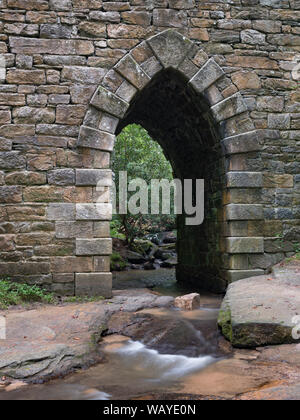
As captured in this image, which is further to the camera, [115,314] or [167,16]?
[167,16]

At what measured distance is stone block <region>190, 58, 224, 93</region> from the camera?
6.25 metres

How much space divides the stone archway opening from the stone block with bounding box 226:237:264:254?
587 millimetres

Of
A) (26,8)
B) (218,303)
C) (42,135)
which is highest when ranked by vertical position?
(26,8)

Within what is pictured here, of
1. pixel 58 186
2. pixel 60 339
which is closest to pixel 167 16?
pixel 58 186

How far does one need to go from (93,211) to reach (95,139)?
112 centimetres

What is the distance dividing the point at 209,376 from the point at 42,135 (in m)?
4.27

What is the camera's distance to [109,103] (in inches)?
235

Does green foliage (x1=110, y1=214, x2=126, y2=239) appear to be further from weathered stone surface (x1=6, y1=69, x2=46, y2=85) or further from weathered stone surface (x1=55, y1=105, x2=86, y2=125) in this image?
weathered stone surface (x1=6, y1=69, x2=46, y2=85)

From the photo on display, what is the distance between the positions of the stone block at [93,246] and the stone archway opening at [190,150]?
213 cm

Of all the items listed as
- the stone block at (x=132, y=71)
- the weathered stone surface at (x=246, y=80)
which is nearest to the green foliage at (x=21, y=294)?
the stone block at (x=132, y=71)

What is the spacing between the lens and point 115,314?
518 centimetres

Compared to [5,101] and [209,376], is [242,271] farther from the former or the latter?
[5,101]

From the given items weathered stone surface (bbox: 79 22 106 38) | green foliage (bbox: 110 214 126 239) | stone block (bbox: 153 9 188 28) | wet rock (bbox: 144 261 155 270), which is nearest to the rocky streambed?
weathered stone surface (bbox: 79 22 106 38)

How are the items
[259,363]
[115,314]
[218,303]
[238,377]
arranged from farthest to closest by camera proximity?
[218,303], [115,314], [259,363], [238,377]
